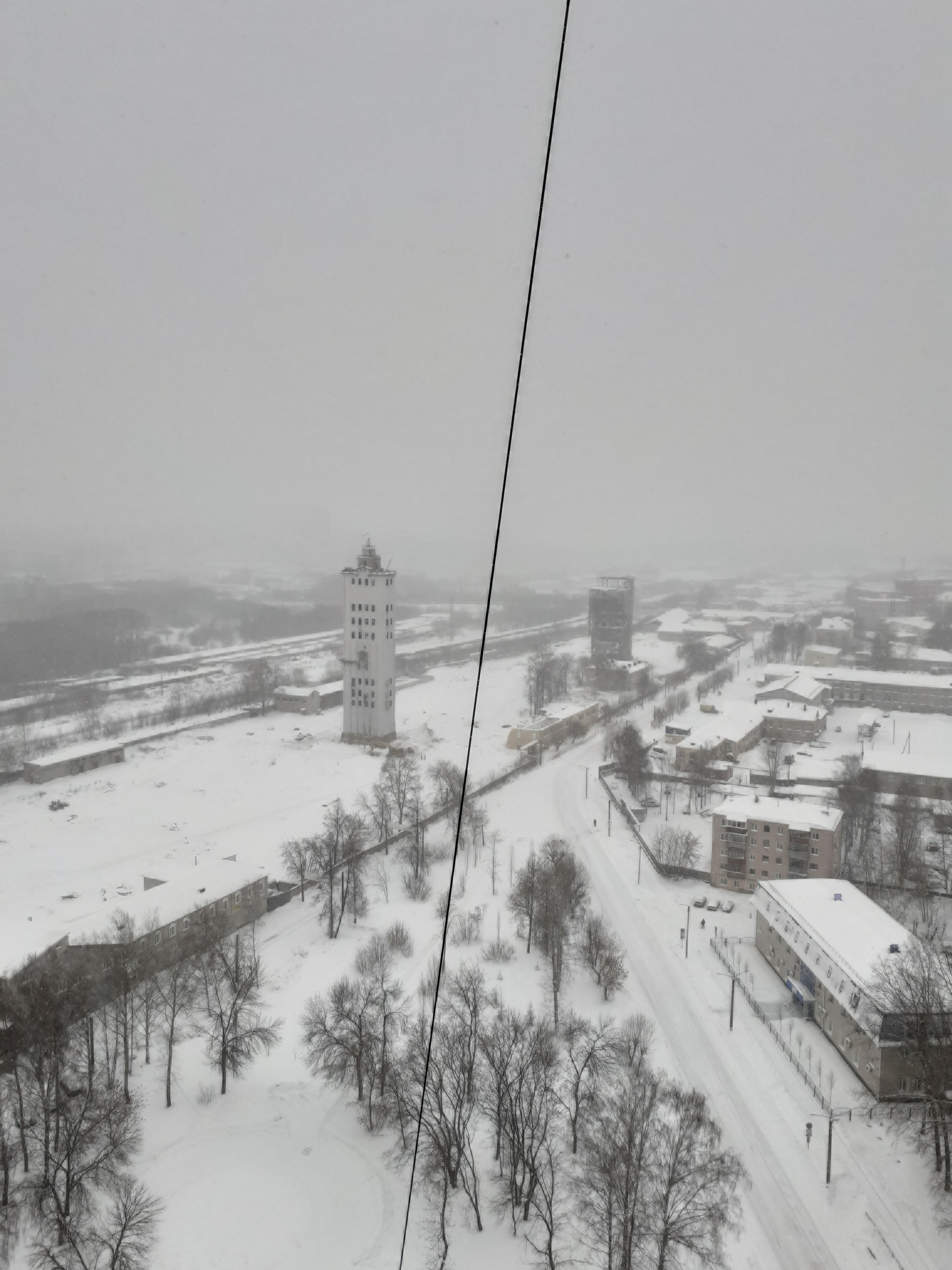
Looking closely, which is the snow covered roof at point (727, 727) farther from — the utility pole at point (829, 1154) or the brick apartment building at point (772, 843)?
the utility pole at point (829, 1154)

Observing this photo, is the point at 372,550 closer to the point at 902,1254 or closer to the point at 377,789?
the point at 377,789

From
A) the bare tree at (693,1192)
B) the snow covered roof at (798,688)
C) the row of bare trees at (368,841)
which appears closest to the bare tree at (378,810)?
the row of bare trees at (368,841)

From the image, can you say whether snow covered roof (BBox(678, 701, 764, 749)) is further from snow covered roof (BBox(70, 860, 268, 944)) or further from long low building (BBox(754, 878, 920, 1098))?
snow covered roof (BBox(70, 860, 268, 944))

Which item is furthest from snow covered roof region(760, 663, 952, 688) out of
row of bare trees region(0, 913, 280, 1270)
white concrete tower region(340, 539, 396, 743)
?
row of bare trees region(0, 913, 280, 1270)

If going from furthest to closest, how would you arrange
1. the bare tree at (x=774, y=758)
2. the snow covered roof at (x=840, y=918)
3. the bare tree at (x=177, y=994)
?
the bare tree at (x=774, y=758) → the snow covered roof at (x=840, y=918) → the bare tree at (x=177, y=994)

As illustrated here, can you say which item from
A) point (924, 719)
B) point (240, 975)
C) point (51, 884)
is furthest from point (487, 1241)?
point (924, 719)

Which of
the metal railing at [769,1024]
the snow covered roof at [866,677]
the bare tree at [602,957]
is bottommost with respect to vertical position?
the metal railing at [769,1024]
